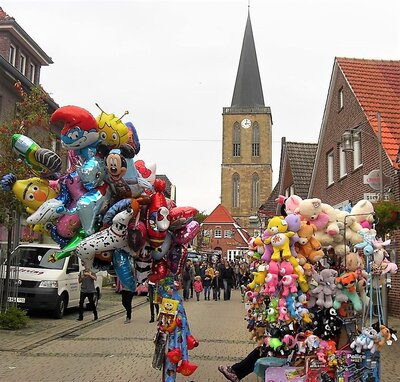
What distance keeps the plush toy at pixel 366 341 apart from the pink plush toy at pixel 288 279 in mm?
889

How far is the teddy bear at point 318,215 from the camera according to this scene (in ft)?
22.0

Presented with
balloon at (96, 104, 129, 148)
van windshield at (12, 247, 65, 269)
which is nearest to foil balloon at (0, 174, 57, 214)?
balloon at (96, 104, 129, 148)

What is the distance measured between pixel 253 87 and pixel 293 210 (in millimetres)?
81851

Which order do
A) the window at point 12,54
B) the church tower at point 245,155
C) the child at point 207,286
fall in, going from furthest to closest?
the church tower at point 245,155, the child at point 207,286, the window at point 12,54

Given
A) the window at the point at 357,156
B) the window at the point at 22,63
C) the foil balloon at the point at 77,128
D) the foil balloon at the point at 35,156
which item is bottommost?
the foil balloon at the point at 35,156

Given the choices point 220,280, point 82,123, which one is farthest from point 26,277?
point 220,280

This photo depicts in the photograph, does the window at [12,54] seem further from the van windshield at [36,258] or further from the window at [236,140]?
the window at [236,140]

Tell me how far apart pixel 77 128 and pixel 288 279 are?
2.96m

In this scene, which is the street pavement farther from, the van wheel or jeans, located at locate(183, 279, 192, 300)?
jeans, located at locate(183, 279, 192, 300)

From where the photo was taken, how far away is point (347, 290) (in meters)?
6.52

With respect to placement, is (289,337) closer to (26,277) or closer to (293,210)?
(293,210)

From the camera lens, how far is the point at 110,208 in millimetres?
5832

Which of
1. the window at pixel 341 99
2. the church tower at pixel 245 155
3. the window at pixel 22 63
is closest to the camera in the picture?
the window at pixel 341 99

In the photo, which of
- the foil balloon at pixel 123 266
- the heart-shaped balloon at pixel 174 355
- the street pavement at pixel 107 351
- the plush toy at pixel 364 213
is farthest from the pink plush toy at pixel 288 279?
the street pavement at pixel 107 351
